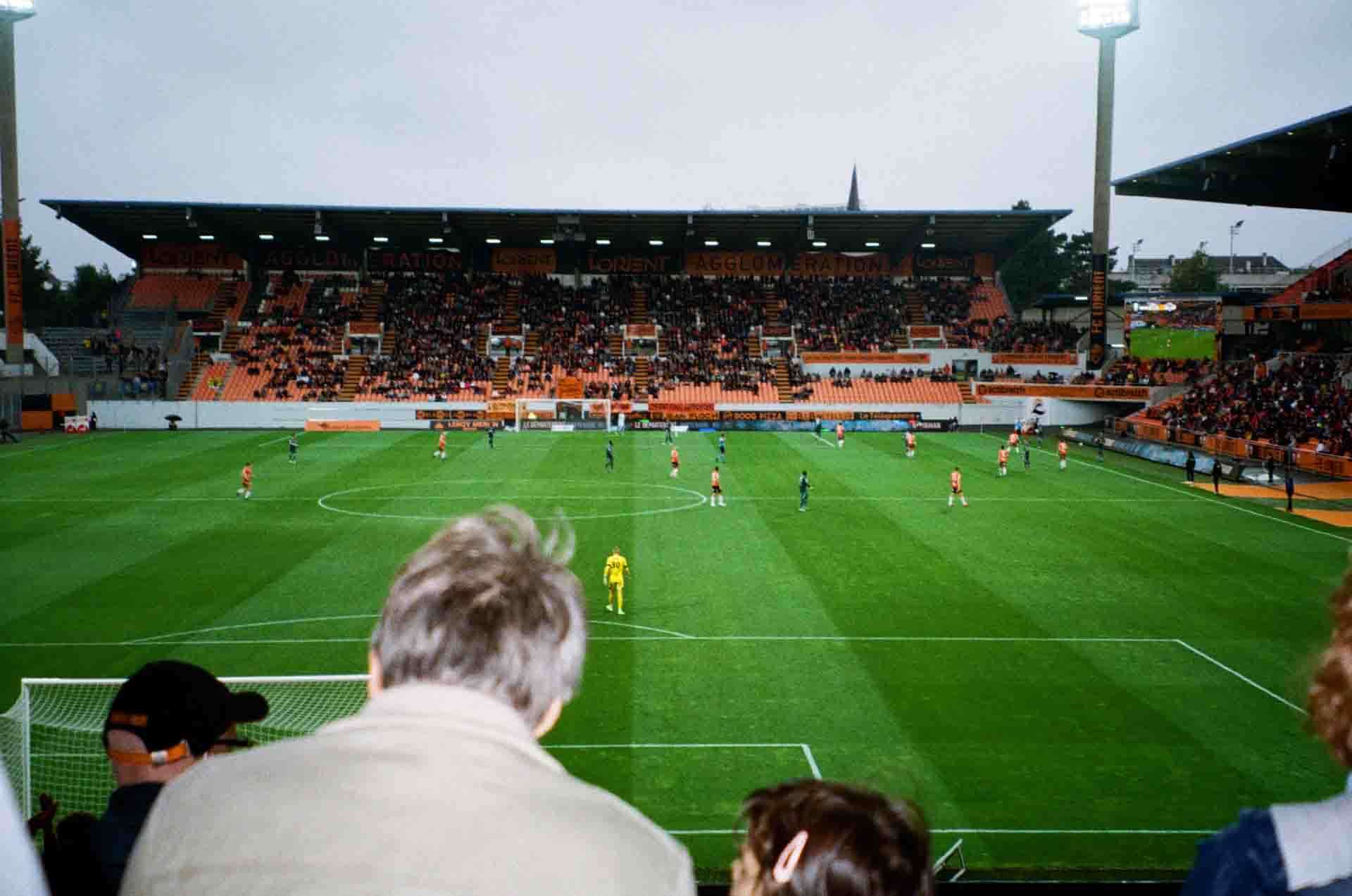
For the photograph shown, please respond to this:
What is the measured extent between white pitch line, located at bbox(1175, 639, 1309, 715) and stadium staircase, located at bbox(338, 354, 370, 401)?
55.6 metres

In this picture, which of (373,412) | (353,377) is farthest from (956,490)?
(353,377)

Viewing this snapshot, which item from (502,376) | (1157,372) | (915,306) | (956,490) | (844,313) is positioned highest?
(915,306)

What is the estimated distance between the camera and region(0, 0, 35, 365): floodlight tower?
57812 millimetres

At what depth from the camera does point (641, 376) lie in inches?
2788

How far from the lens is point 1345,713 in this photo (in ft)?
7.73

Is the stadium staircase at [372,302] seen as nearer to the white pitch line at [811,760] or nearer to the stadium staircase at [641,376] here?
the stadium staircase at [641,376]

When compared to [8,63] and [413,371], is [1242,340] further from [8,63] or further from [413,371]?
[8,63]

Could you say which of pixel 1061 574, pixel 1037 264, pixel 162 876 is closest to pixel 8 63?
pixel 1061 574

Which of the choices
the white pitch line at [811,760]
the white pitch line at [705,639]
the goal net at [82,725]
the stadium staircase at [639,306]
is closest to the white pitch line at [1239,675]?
the white pitch line at [705,639]

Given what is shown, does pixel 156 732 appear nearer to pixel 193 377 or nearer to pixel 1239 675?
pixel 1239 675

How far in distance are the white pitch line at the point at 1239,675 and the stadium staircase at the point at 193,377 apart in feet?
198

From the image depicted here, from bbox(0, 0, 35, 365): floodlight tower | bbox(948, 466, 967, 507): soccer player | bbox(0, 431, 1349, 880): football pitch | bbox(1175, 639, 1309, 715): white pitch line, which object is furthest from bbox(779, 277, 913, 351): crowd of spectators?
bbox(1175, 639, 1309, 715): white pitch line

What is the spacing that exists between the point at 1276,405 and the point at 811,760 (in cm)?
4319

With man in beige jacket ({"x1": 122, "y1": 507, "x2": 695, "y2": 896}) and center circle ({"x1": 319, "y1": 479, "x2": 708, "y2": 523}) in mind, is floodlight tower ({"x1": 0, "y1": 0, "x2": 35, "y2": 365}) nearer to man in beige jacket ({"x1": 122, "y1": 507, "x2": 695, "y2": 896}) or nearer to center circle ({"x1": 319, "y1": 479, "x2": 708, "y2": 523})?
center circle ({"x1": 319, "y1": 479, "x2": 708, "y2": 523})
